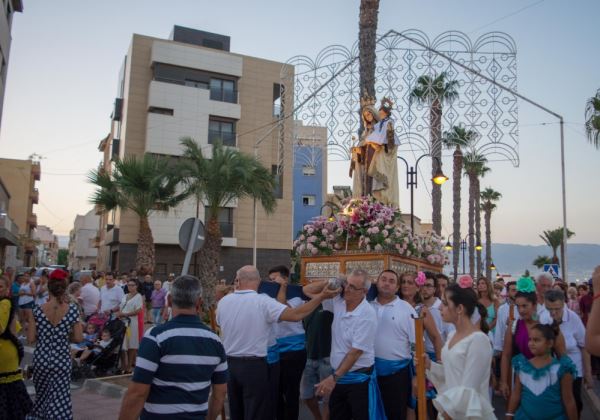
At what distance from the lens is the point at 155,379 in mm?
3541

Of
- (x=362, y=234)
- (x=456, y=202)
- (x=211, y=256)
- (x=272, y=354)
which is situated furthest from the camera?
(x=456, y=202)

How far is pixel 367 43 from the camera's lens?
15070mm

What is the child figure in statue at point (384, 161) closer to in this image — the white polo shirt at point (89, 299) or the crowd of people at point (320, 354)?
the crowd of people at point (320, 354)

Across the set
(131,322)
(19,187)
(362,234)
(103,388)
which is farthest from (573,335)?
(19,187)

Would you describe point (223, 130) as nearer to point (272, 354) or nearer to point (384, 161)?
point (384, 161)

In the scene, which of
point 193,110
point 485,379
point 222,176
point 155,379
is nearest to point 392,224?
point 485,379

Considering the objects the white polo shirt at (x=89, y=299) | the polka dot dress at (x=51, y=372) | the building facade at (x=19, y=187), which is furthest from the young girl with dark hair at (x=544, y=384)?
the building facade at (x=19, y=187)

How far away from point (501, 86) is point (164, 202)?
55.0 ft

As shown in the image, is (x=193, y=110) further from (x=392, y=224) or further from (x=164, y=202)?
(x=392, y=224)

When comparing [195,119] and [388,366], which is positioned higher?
[195,119]

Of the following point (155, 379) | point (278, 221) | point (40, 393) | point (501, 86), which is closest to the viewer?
point (155, 379)

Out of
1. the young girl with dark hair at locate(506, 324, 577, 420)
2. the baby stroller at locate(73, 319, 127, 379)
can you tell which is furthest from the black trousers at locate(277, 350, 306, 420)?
the baby stroller at locate(73, 319, 127, 379)

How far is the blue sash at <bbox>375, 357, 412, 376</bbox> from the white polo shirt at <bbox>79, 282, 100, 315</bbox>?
8.75 metres

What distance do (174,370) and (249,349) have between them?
171cm
